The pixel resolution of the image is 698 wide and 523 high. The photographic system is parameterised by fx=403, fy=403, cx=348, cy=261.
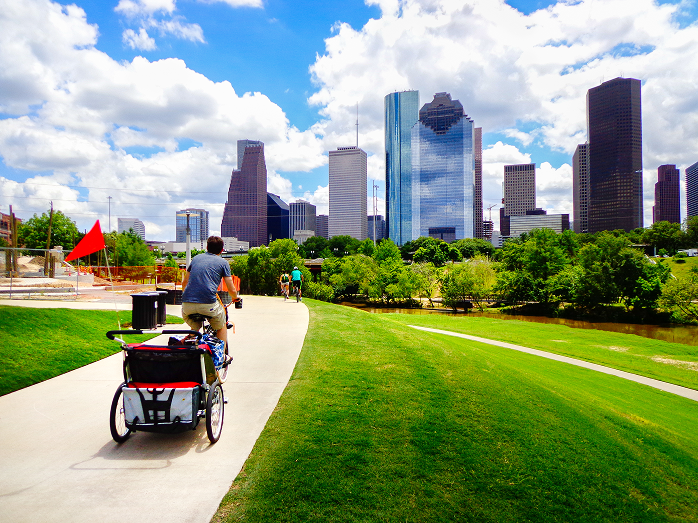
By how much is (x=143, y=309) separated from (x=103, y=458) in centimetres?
757

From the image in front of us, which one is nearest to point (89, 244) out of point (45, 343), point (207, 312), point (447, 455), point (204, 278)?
point (45, 343)

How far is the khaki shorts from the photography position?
5863mm

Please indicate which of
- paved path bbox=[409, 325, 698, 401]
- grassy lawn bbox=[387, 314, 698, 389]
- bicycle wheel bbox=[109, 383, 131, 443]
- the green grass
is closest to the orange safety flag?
bicycle wheel bbox=[109, 383, 131, 443]

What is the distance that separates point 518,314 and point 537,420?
47.8m

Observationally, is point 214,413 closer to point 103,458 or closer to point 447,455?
point 103,458

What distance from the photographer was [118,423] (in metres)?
5.06

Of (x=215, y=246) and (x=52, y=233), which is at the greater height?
(x=52, y=233)

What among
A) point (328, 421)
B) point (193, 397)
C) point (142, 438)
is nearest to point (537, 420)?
point (328, 421)

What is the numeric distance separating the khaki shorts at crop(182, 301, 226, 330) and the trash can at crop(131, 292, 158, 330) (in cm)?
606

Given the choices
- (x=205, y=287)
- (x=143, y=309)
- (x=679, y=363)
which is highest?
(x=205, y=287)

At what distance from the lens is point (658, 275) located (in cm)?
4425

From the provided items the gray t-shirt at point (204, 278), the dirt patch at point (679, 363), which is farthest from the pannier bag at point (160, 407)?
the dirt patch at point (679, 363)

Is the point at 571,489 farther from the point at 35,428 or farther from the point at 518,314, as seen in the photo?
the point at 518,314

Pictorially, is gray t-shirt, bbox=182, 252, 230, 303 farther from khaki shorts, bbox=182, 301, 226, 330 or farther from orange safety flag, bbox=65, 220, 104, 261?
orange safety flag, bbox=65, 220, 104, 261
